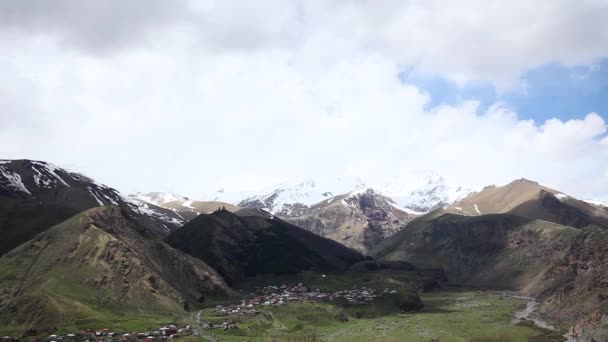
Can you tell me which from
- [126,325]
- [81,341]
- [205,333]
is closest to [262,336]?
[205,333]

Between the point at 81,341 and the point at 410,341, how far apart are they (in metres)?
104

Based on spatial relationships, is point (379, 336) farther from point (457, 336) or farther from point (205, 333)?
point (205, 333)

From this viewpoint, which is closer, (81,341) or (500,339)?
(81,341)

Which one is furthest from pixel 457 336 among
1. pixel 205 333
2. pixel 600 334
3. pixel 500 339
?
pixel 205 333

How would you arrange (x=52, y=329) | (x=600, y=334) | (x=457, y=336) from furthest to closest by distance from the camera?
(x=457, y=336) → (x=52, y=329) → (x=600, y=334)

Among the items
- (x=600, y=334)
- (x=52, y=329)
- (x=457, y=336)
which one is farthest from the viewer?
(x=457, y=336)

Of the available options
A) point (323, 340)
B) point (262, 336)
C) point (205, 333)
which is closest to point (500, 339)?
point (323, 340)

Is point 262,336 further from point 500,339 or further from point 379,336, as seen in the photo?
point 500,339

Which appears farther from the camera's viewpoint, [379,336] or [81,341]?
[379,336]

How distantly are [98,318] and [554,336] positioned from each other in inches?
6136

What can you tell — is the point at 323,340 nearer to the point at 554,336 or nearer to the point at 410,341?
the point at 410,341

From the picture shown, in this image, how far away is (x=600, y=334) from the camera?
171750mm

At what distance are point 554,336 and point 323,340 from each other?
77.9m

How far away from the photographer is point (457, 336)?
7795 inches
